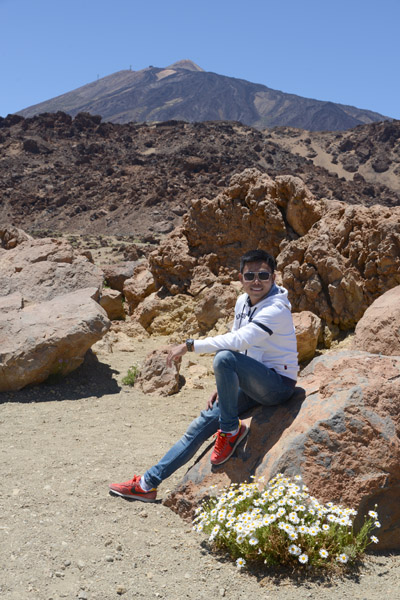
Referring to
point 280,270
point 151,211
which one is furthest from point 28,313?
point 151,211

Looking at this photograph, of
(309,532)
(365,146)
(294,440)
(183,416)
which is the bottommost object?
(183,416)

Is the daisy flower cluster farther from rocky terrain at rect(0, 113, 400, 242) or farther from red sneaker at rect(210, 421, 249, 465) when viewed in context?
rocky terrain at rect(0, 113, 400, 242)

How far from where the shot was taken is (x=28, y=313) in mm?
6586

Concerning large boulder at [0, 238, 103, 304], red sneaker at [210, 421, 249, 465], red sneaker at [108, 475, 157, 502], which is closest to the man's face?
red sneaker at [210, 421, 249, 465]

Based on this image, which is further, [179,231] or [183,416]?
[179,231]

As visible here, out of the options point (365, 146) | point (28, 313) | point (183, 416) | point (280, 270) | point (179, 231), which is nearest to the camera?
point (183, 416)

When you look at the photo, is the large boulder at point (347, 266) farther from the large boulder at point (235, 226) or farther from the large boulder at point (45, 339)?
the large boulder at point (45, 339)

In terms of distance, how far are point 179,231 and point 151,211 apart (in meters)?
24.2

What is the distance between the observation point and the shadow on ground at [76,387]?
606 cm

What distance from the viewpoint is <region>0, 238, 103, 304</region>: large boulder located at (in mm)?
7383

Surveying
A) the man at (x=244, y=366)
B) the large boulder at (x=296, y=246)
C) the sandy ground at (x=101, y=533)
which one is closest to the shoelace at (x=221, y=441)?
the man at (x=244, y=366)

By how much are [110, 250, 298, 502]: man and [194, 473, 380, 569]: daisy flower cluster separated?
1.57ft

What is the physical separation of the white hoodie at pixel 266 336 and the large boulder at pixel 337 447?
299mm

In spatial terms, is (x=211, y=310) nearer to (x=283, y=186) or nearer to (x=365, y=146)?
(x=283, y=186)
